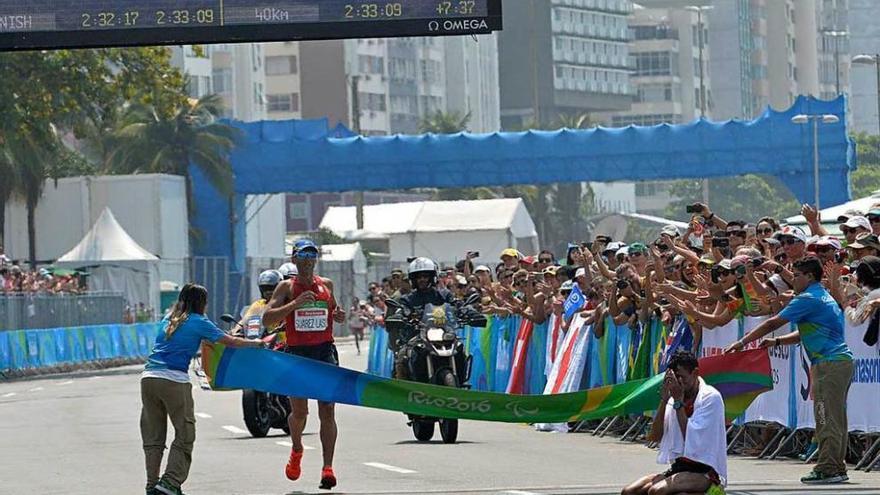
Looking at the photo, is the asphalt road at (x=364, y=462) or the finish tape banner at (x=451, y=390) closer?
the asphalt road at (x=364, y=462)

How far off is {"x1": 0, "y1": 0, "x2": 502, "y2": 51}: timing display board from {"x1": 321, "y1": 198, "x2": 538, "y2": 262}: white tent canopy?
63378 millimetres

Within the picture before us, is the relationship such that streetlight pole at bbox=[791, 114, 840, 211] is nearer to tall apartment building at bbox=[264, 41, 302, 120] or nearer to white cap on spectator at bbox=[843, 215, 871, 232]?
white cap on spectator at bbox=[843, 215, 871, 232]

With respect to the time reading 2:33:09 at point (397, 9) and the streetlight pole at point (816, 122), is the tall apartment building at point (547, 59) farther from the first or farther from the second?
the time reading 2:33:09 at point (397, 9)

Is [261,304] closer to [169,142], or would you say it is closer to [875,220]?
[875,220]

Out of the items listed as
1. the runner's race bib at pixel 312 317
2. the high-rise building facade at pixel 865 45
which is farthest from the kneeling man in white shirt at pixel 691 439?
the high-rise building facade at pixel 865 45

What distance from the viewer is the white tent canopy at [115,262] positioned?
59156 mm

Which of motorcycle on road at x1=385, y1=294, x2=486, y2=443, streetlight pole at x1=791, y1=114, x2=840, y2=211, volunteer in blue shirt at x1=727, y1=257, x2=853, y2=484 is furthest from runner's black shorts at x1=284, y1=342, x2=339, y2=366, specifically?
streetlight pole at x1=791, y1=114, x2=840, y2=211

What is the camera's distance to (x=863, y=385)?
17.5m

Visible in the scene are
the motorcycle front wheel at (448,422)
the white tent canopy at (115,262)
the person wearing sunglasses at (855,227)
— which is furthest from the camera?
the white tent canopy at (115,262)

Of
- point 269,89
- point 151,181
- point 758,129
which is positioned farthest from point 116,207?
point 269,89

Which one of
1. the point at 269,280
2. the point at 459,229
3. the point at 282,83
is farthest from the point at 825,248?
the point at 282,83

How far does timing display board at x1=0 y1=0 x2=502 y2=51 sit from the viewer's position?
1766cm

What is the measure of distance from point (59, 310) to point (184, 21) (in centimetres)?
3181

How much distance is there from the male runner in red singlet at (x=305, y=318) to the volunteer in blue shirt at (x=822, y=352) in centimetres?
328
